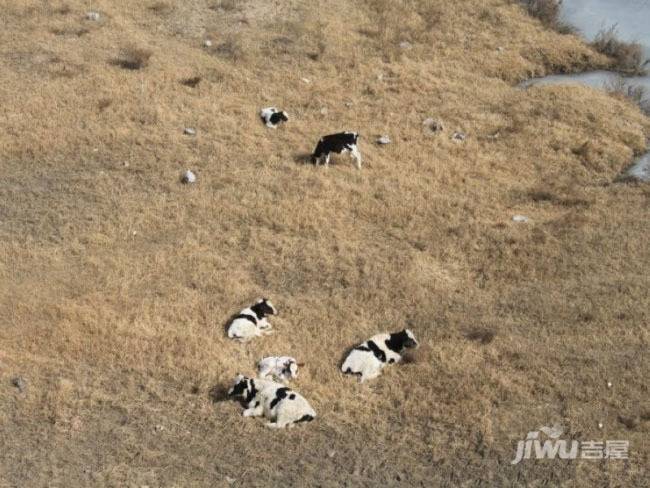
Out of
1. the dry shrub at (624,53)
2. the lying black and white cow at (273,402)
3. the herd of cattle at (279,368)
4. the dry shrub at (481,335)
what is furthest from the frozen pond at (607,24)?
the lying black and white cow at (273,402)

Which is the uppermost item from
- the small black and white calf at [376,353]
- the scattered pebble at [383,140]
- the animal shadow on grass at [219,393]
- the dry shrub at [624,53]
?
the dry shrub at [624,53]

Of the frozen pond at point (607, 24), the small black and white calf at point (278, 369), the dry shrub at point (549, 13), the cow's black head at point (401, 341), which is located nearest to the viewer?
the small black and white calf at point (278, 369)

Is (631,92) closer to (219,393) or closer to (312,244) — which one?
(312,244)

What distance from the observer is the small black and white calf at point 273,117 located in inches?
814

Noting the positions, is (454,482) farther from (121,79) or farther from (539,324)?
(121,79)

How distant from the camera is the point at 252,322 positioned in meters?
14.0

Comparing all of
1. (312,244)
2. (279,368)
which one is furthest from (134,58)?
(279,368)

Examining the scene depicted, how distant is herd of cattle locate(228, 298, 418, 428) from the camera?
12062mm

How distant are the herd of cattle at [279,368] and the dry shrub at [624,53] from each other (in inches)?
605

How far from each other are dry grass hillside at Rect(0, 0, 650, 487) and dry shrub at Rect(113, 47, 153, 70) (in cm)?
9

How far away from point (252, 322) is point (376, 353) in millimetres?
2307


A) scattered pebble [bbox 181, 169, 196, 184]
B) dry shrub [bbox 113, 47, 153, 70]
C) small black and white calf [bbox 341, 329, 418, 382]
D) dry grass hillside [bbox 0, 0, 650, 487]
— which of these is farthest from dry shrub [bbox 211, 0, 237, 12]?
small black and white calf [bbox 341, 329, 418, 382]

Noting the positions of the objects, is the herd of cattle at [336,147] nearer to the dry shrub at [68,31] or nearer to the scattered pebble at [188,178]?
the scattered pebble at [188,178]

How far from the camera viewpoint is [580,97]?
898 inches
